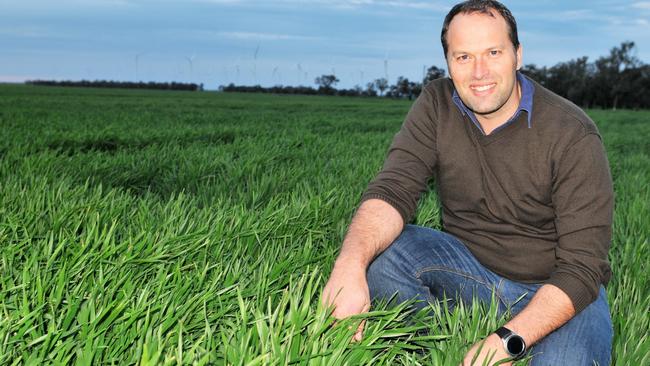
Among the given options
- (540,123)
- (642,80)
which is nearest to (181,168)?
(540,123)

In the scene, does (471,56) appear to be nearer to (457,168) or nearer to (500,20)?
(500,20)

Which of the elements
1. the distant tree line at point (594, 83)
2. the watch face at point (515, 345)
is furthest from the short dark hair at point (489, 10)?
the distant tree line at point (594, 83)

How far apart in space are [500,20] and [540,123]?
0.42m

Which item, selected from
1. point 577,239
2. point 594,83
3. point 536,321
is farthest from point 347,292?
point 594,83

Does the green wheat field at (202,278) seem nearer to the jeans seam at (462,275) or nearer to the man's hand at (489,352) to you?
the man's hand at (489,352)

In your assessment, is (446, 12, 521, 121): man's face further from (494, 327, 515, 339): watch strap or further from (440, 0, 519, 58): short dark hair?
(494, 327, 515, 339): watch strap

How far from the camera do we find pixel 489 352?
5.96 feet

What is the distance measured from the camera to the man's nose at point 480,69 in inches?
94.0

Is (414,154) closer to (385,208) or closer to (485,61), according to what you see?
(385,208)

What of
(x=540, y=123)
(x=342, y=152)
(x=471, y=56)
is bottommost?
(x=342, y=152)

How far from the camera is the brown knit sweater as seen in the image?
7.06 ft

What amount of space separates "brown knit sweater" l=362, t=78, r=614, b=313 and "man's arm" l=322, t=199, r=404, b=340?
7 centimetres

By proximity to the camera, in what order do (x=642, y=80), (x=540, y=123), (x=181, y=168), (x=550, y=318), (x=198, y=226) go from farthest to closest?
(x=642, y=80) < (x=181, y=168) < (x=198, y=226) < (x=540, y=123) < (x=550, y=318)

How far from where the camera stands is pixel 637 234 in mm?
3809
